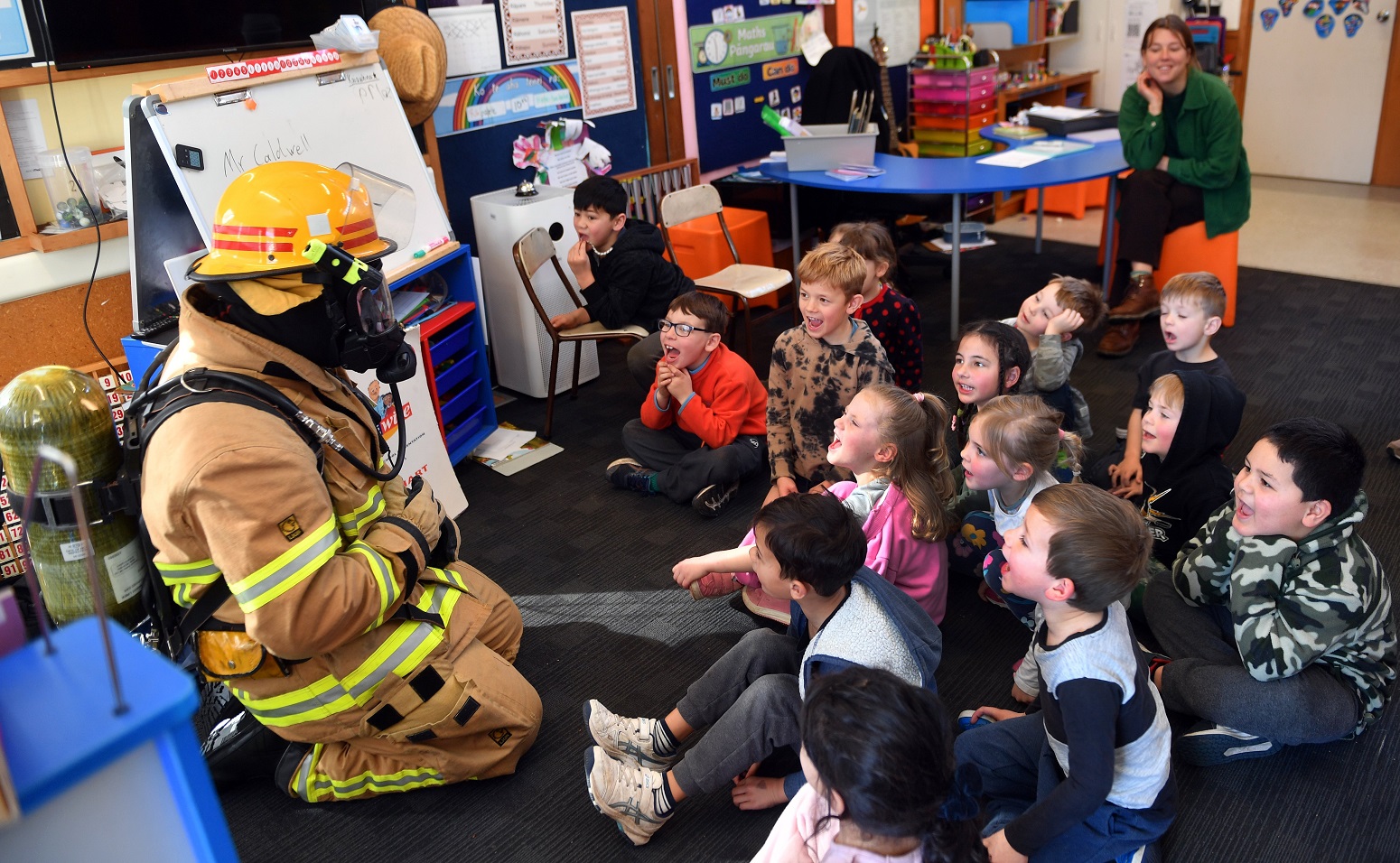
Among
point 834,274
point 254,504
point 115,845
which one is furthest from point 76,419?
point 834,274

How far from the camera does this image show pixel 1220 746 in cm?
224

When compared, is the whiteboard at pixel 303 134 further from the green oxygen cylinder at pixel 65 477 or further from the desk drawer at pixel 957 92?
the desk drawer at pixel 957 92

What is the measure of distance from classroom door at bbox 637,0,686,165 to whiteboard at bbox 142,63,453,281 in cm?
195

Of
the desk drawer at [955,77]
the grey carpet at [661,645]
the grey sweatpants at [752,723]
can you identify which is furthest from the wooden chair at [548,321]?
the desk drawer at [955,77]

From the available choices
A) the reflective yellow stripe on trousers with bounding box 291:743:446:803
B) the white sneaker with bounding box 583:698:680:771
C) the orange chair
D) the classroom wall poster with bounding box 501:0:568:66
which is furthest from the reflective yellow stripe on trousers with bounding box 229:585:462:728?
the orange chair

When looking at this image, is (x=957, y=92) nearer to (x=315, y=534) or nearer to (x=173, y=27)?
(x=173, y=27)

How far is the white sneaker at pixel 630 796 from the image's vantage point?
2.11 meters

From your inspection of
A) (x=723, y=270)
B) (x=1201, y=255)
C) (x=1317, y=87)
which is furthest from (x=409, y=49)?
(x=1317, y=87)

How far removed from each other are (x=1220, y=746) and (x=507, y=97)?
388 centimetres

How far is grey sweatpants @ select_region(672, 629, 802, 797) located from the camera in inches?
80.2

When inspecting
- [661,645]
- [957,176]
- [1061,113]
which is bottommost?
[661,645]

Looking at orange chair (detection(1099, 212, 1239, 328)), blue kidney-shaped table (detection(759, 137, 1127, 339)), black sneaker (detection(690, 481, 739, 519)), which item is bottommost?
black sneaker (detection(690, 481, 739, 519))

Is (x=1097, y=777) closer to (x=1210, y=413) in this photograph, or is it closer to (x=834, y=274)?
(x=1210, y=413)

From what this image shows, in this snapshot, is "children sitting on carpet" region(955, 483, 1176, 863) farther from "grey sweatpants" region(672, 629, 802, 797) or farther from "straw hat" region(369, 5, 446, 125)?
"straw hat" region(369, 5, 446, 125)
